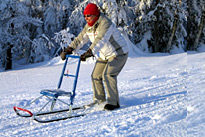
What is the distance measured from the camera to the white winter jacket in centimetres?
413

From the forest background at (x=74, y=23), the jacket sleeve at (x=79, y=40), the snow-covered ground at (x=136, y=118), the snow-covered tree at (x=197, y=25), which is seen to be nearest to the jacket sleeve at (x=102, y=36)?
the jacket sleeve at (x=79, y=40)

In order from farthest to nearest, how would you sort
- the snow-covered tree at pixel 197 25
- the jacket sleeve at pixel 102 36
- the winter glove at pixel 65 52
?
the winter glove at pixel 65 52 < the jacket sleeve at pixel 102 36 < the snow-covered tree at pixel 197 25

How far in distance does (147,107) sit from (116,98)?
507mm

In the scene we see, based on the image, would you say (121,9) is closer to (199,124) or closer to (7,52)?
(7,52)

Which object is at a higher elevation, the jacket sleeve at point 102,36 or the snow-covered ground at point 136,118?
the jacket sleeve at point 102,36

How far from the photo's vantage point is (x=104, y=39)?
4.14 meters

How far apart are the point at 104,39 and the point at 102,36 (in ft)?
0.18

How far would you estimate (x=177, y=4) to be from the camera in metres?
17.5

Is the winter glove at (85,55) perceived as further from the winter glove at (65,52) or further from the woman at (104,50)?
the winter glove at (65,52)

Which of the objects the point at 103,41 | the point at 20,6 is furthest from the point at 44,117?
the point at 20,6

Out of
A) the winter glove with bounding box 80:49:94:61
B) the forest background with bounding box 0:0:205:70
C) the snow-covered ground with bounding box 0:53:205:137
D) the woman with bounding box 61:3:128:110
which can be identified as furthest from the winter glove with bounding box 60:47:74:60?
the forest background with bounding box 0:0:205:70

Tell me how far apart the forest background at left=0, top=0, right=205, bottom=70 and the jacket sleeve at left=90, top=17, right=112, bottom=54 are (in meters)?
10.7

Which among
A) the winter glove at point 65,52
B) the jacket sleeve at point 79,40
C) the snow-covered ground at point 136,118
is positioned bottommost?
the snow-covered ground at point 136,118

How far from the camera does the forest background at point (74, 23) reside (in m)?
16.2
